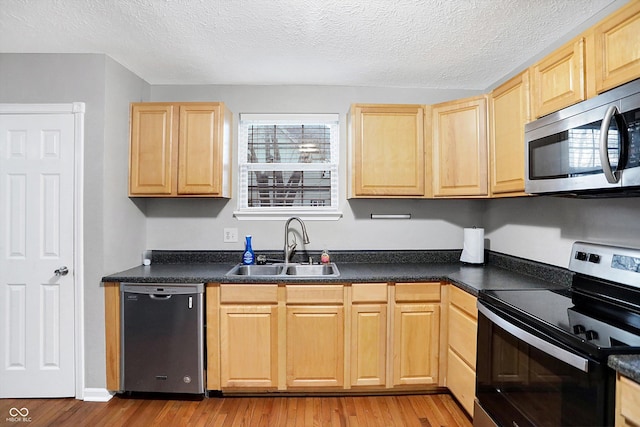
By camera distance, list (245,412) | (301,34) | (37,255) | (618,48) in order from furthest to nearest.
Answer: (37,255), (245,412), (301,34), (618,48)

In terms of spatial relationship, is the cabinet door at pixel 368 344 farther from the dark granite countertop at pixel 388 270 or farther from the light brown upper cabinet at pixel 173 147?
the light brown upper cabinet at pixel 173 147

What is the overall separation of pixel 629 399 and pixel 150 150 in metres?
2.90

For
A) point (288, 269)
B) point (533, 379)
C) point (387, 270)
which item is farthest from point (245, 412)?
point (533, 379)

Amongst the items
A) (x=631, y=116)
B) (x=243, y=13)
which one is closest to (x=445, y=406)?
(x=631, y=116)

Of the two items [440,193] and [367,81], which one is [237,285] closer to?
[440,193]

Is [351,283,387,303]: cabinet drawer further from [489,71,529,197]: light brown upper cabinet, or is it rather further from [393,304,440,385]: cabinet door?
[489,71,529,197]: light brown upper cabinet

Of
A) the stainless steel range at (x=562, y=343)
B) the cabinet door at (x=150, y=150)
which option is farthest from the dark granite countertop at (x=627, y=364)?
the cabinet door at (x=150, y=150)

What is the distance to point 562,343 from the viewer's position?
1165 mm

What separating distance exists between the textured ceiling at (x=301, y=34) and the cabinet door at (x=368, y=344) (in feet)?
5.84

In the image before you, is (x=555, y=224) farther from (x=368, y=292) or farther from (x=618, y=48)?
(x=368, y=292)

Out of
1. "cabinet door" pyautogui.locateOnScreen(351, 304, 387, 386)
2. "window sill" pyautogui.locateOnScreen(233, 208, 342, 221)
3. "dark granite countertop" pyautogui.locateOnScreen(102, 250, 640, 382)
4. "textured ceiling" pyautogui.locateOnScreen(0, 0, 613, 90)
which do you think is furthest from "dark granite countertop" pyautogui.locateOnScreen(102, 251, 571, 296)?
"textured ceiling" pyautogui.locateOnScreen(0, 0, 613, 90)

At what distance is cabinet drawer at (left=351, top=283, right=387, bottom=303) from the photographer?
2.16 m

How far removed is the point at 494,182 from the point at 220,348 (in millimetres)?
2220

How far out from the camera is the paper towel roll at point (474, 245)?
252 cm
